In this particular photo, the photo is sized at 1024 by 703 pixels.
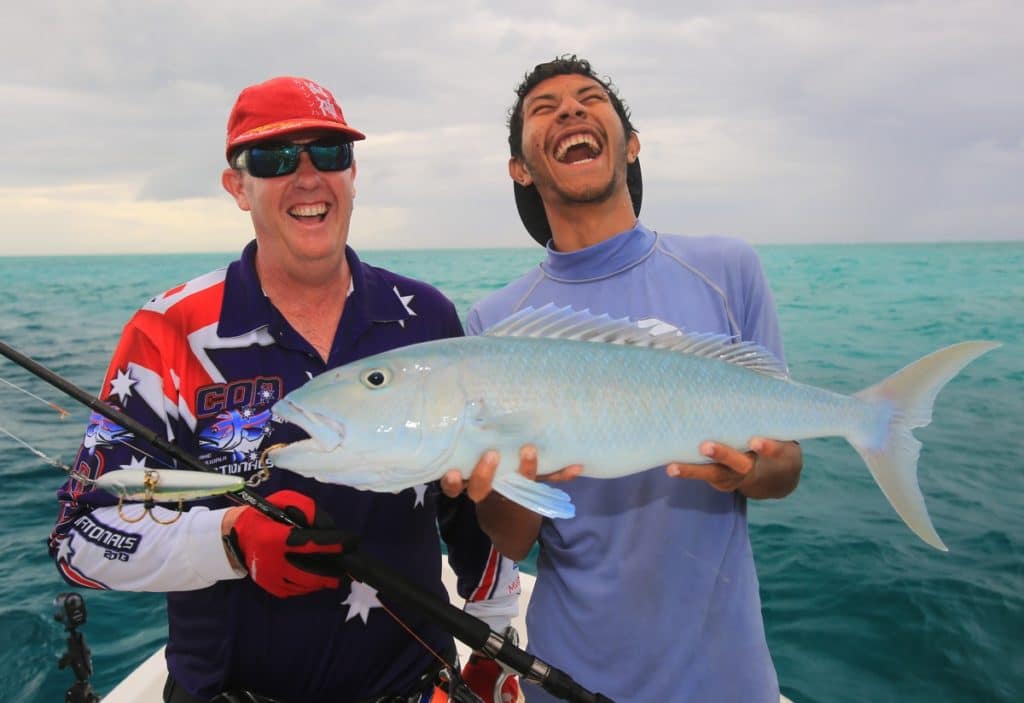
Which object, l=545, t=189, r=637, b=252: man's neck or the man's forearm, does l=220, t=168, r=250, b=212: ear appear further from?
the man's forearm

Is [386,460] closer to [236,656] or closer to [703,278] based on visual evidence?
[236,656]

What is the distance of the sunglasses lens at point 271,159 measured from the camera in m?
2.75

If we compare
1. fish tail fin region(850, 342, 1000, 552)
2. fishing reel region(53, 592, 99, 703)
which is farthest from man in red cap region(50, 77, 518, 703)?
fish tail fin region(850, 342, 1000, 552)

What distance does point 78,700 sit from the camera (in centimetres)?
358

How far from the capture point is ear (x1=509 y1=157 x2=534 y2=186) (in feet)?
11.4

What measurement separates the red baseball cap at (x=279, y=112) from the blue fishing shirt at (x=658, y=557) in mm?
1174

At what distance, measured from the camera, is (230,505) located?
2.75 meters

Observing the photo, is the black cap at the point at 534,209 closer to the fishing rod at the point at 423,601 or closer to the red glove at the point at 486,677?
the fishing rod at the point at 423,601

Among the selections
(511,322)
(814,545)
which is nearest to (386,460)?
(511,322)

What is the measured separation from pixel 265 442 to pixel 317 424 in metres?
0.62

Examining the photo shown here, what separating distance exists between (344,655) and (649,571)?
1263 mm

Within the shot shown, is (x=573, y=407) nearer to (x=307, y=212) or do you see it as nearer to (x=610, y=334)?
(x=610, y=334)

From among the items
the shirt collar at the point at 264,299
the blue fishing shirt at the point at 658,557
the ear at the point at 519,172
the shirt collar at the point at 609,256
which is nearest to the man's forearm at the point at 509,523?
the blue fishing shirt at the point at 658,557

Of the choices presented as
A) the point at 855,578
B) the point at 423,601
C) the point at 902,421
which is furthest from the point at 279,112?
the point at 855,578
